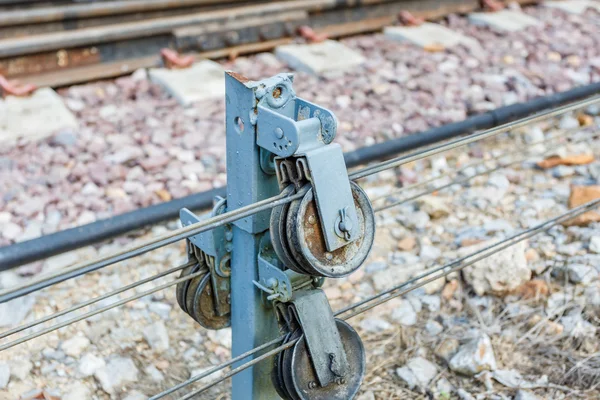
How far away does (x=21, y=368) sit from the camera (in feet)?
9.39

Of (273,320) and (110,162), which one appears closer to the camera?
(273,320)

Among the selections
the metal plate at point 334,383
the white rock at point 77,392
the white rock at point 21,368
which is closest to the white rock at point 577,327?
the metal plate at point 334,383

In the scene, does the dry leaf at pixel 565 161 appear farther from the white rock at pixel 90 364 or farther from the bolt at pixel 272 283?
the bolt at pixel 272 283

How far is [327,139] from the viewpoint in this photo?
160cm

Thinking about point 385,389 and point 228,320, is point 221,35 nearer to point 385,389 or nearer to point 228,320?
point 385,389

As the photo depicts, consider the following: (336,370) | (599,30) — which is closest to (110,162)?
(336,370)

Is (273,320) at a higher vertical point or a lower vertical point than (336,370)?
higher

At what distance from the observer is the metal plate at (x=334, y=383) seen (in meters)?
1.76

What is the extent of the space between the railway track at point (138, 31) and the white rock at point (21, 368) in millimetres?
2597

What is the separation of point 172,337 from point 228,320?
3.84 ft

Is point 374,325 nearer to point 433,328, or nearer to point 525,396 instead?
point 433,328

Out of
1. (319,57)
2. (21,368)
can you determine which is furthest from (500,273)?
(319,57)

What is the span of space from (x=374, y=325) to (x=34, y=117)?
259cm

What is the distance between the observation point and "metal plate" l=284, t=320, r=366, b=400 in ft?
5.76
